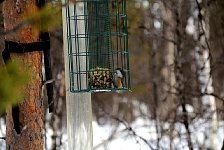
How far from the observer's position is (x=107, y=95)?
18.0 metres

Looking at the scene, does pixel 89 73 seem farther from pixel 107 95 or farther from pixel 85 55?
pixel 107 95

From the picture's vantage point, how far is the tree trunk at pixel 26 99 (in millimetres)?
4650

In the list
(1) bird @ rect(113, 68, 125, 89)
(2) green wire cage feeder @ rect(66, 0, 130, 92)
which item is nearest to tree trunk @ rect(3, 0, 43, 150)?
(2) green wire cage feeder @ rect(66, 0, 130, 92)

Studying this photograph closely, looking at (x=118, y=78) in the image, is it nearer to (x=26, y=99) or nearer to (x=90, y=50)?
(x=90, y=50)

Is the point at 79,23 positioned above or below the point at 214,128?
above

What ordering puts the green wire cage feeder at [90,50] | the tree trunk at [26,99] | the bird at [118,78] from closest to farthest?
the tree trunk at [26,99] → the green wire cage feeder at [90,50] → the bird at [118,78]

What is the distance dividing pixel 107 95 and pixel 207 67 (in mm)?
8034

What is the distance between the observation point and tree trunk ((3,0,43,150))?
15.3ft

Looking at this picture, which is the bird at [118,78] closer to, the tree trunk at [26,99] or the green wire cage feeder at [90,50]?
the green wire cage feeder at [90,50]

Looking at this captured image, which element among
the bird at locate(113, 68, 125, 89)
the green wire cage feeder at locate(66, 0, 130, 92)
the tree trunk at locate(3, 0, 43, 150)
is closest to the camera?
the tree trunk at locate(3, 0, 43, 150)

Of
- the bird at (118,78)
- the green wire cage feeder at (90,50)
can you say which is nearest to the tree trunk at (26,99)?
the green wire cage feeder at (90,50)

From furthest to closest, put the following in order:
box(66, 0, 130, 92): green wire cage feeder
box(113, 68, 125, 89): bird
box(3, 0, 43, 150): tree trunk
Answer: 1. box(113, 68, 125, 89): bird
2. box(66, 0, 130, 92): green wire cage feeder
3. box(3, 0, 43, 150): tree trunk

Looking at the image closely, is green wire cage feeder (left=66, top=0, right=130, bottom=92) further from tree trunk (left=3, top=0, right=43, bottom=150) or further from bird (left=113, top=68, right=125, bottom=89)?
tree trunk (left=3, top=0, right=43, bottom=150)

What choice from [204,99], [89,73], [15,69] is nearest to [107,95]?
[204,99]
